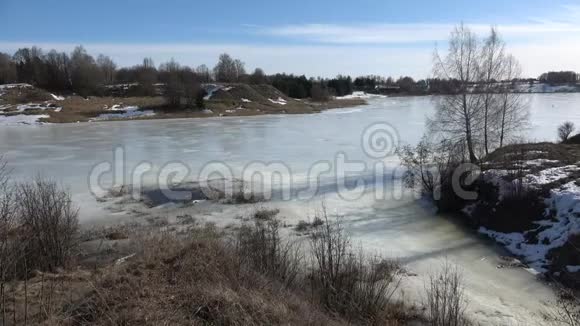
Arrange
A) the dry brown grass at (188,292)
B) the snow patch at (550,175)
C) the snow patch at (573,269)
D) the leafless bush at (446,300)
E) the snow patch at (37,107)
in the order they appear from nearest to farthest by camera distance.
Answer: the dry brown grass at (188,292) < the leafless bush at (446,300) < the snow patch at (573,269) < the snow patch at (550,175) < the snow patch at (37,107)

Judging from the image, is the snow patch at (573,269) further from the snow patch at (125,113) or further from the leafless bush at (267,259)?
the snow patch at (125,113)

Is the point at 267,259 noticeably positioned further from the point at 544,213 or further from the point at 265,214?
the point at 544,213

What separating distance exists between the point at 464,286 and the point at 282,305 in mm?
4393

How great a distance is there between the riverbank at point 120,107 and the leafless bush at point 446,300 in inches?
1604

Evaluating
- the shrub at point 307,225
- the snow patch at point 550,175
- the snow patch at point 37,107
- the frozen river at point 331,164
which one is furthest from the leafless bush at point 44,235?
the snow patch at point 37,107

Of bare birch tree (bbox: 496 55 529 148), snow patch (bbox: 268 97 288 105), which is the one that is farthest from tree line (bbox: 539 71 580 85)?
bare birch tree (bbox: 496 55 529 148)

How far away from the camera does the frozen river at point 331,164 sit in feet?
27.3

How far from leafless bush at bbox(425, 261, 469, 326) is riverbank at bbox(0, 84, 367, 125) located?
40.7 meters

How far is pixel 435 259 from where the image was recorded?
9.20 metres

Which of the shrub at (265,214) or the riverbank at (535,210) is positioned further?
the shrub at (265,214)

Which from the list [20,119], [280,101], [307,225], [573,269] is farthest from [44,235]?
[280,101]

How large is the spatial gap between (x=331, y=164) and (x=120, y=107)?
121ft

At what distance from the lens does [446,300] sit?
649 cm

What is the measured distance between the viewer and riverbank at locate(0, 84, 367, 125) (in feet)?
140
